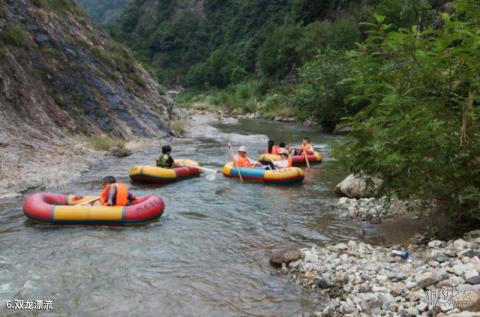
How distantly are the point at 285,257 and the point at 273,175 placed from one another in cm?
584

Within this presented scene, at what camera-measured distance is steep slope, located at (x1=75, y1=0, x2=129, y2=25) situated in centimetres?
17382

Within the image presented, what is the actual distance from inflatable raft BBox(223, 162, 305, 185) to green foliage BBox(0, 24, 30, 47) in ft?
31.8

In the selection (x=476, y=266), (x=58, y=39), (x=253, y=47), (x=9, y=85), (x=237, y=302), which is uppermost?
(x=253, y=47)

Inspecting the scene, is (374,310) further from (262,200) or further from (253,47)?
(253,47)

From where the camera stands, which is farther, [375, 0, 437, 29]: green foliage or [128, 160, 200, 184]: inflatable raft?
[375, 0, 437, 29]: green foliage

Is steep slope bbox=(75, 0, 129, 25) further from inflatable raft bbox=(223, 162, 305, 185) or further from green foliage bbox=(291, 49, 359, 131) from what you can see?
inflatable raft bbox=(223, 162, 305, 185)

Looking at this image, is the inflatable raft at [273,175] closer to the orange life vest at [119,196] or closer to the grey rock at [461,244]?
the orange life vest at [119,196]

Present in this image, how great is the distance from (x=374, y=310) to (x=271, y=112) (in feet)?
112

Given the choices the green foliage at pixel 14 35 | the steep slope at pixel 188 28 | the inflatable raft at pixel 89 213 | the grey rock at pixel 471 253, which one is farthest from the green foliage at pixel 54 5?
Result: the steep slope at pixel 188 28

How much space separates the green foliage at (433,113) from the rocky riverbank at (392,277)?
0.78 m

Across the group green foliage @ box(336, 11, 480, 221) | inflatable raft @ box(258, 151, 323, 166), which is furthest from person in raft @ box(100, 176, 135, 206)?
inflatable raft @ box(258, 151, 323, 166)

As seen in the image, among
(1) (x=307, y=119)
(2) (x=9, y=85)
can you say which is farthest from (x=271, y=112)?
(2) (x=9, y=85)

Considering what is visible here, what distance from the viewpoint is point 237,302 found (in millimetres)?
5336

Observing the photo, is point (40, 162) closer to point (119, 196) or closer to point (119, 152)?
point (119, 152)
